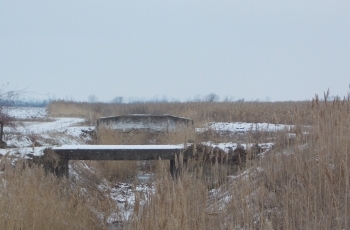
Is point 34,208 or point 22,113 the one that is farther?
point 22,113

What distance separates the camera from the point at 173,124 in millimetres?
15492

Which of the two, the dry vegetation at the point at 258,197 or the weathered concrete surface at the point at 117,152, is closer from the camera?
the dry vegetation at the point at 258,197

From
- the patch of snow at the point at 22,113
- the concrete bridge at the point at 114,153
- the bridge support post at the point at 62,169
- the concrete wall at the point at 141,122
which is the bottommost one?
the bridge support post at the point at 62,169

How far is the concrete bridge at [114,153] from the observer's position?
865 cm

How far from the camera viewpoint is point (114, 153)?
879 centimetres

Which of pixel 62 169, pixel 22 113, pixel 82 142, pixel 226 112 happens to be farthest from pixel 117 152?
pixel 22 113

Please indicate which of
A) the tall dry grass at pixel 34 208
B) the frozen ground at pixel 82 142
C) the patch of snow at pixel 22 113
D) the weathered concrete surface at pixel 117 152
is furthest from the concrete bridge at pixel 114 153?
the tall dry grass at pixel 34 208

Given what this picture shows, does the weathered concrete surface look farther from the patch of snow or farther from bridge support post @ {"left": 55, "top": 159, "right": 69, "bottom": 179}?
the patch of snow

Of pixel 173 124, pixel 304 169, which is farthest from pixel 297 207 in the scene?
pixel 173 124

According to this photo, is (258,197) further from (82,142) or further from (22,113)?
(22,113)

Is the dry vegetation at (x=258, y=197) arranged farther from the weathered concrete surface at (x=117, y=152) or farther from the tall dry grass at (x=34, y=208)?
the weathered concrete surface at (x=117, y=152)

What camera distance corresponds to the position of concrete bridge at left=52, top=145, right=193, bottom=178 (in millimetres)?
8648

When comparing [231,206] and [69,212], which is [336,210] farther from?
[69,212]

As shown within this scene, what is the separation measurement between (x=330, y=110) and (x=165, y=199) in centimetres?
282
